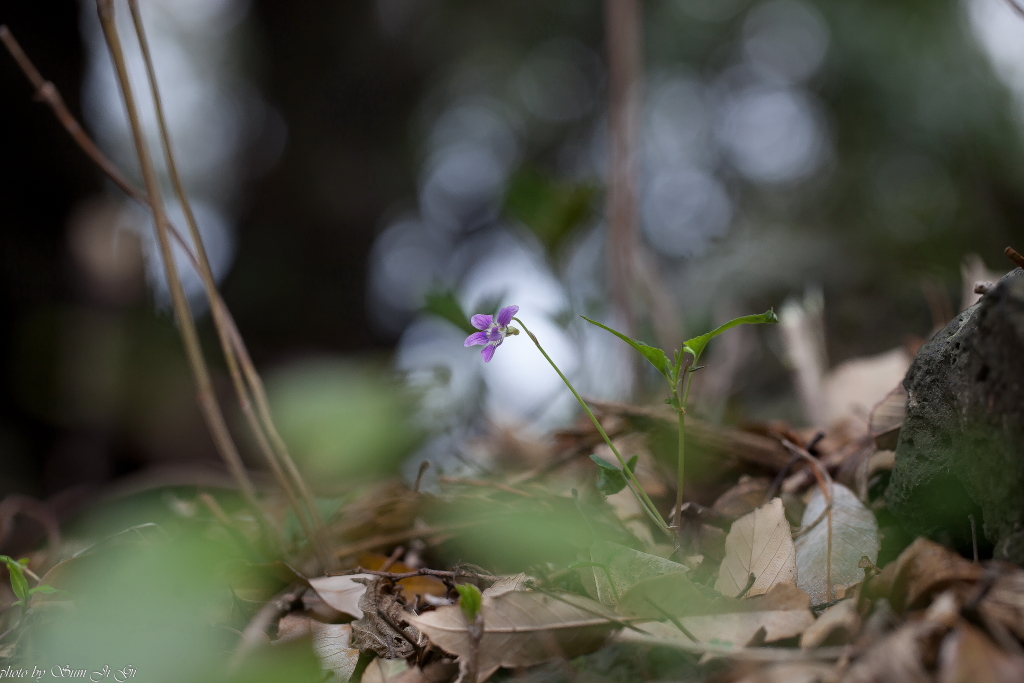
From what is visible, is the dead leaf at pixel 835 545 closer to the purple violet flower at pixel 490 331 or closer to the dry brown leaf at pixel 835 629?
the dry brown leaf at pixel 835 629

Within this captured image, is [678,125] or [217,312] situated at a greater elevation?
[678,125]

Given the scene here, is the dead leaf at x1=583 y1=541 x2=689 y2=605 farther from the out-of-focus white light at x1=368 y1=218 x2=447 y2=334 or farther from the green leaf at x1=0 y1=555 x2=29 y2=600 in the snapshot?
the out-of-focus white light at x1=368 y1=218 x2=447 y2=334

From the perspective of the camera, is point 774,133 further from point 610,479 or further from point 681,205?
point 610,479

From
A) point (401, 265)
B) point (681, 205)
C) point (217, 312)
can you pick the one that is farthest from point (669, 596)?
point (681, 205)

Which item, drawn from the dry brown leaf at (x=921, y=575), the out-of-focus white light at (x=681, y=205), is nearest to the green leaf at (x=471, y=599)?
the dry brown leaf at (x=921, y=575)

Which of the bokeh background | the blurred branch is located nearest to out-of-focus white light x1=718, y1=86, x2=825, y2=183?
the bokeh background

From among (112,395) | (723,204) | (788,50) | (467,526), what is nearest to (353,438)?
(467,526)
